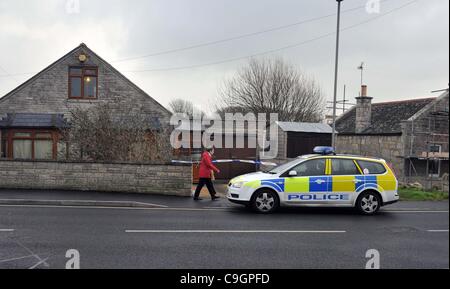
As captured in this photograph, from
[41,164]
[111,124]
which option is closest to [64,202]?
[41,164]

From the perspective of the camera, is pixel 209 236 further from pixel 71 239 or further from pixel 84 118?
pixel 84 118

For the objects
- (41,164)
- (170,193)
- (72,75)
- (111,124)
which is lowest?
(170,193)

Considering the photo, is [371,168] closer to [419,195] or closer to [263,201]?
[263,201]

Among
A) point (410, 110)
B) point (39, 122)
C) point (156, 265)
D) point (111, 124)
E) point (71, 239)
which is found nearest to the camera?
point (156, 265)

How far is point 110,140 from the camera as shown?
1409cm

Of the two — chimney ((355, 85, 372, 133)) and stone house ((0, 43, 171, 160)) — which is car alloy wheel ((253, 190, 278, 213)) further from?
chimney ((355, 85, 372, 133))

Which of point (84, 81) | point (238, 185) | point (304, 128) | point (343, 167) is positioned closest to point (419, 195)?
point (343, 167)

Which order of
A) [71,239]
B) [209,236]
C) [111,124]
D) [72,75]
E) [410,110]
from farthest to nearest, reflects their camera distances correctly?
1. [410,110]
2. [72,75]
3. [111,124]
4. [209,236]
5. [71,239]

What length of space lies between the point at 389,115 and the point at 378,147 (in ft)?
14.6

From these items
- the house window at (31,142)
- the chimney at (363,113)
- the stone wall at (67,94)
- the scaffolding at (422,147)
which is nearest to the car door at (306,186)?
the stone wall at (67,94)

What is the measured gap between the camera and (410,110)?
84.1ft

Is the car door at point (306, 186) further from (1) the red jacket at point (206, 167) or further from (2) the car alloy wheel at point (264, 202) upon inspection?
(1) the red jacket at point (206, 167)

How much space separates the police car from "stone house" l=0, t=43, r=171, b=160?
40.1 feet

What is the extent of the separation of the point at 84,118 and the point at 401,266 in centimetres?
1197
